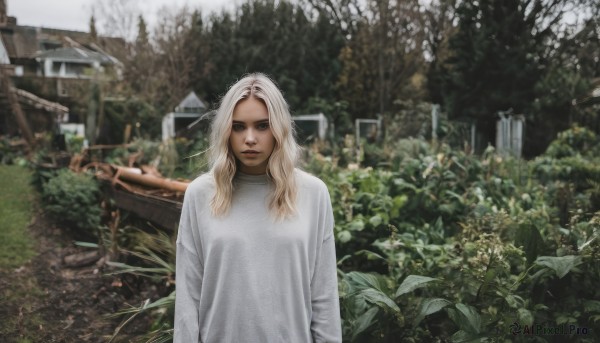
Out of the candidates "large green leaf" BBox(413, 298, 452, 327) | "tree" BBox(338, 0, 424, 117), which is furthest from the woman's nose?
"tree" BBox(338, 0, 424, 117)

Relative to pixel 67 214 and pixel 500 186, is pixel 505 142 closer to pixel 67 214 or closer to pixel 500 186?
pixel 500 186

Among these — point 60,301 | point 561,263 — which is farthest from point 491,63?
point 561,263

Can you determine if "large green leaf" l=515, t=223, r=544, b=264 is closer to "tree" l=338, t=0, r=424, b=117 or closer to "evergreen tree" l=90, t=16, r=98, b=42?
"tree" l=338, t=0, r=424, b=117

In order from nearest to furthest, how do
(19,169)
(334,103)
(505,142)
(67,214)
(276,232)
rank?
(276,232), (67,214), (19,169), (505,142), (334,103)

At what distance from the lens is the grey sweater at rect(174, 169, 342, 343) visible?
1770 millimetres

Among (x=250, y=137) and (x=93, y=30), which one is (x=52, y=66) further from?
(x=250, y=137)

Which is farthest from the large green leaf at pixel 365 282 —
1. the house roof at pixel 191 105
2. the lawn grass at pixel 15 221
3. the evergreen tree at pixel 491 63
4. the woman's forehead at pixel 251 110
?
the house roof at pixel 191 105

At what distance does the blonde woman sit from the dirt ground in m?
1.77

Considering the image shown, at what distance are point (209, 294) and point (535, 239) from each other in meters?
1.61

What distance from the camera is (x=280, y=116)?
1815 mm

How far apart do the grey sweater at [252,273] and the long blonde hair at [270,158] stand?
0.13ft

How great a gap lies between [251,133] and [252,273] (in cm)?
48

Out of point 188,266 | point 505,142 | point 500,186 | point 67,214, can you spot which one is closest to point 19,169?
point 67,214

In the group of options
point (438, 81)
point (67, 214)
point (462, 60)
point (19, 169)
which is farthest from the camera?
point (438, 81)
